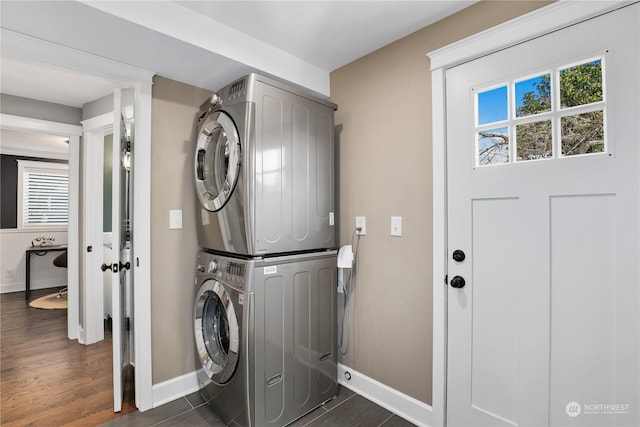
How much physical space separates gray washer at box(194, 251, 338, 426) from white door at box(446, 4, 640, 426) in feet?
2.58

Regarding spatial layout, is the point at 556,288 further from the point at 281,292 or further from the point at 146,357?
the point at 146,357

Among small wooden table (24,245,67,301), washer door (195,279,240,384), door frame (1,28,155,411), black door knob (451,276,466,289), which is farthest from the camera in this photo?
small wooden table (24,245,67,301)

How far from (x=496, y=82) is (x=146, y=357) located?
2610 mm

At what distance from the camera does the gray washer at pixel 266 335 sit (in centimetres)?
169

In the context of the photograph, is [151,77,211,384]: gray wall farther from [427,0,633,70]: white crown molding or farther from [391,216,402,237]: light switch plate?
[427,0,633,70]: white crown molding

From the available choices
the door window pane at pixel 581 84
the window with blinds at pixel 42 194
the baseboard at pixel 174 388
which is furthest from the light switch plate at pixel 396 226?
the window with blinds at pixel 42 194

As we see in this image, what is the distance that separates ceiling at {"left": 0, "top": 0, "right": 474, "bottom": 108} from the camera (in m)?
1.45

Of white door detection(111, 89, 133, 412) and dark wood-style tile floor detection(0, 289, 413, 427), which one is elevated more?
white door detection(111, 89, 133, 412)

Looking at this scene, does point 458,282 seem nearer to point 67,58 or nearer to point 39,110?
point 67,58

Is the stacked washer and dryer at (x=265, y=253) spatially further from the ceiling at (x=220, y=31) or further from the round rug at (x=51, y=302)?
the round rug at (x=51, y=302)

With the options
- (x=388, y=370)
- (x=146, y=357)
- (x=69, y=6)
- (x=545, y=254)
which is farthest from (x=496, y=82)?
(x=146, y=357)

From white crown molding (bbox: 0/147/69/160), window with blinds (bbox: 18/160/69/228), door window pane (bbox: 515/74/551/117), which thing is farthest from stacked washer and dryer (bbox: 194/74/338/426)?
window with blinds (bbox: 18/160/69/228)

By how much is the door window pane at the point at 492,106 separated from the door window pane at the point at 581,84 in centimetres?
23

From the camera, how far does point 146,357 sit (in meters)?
2.02
